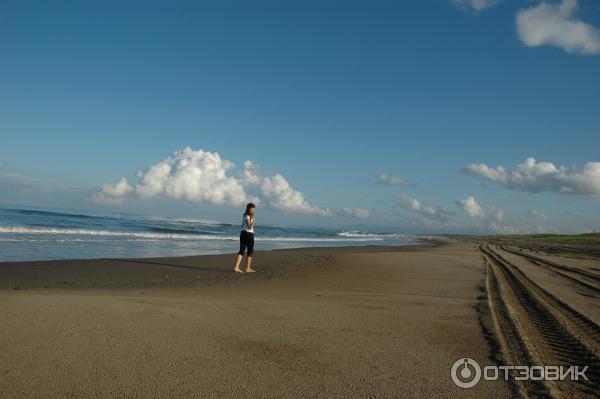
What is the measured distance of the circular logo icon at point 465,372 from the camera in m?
3.66

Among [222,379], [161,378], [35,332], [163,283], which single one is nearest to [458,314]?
[222,379]

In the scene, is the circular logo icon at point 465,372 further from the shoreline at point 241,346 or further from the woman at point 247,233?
the woman at point 247,233

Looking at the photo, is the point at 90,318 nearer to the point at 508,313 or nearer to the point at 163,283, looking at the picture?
the point at 163,283

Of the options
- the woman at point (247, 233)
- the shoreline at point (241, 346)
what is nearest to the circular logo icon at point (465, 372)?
the shoreline at point (241, 346)

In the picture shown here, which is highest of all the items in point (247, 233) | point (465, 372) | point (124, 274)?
point (247, 233)

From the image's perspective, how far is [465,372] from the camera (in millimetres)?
3906

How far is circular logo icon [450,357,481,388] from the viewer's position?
3662 mm

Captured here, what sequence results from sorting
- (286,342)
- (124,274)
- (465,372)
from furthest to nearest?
1. (124,274)
2. (286,342)
3. (465,372)

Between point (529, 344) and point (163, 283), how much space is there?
804 cm

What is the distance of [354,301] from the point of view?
24.2 feet

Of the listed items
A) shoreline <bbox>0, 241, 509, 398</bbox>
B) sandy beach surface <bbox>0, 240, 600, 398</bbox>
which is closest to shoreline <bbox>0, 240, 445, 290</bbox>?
sandy beach surface <bbox>0, 240, 600, 398</bbox>

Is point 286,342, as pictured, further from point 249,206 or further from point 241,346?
point 249,206

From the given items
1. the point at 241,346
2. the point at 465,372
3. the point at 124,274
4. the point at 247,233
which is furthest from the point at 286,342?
the point at 124,274

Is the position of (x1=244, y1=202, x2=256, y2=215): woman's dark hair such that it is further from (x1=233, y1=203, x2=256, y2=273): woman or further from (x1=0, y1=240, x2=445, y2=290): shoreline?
(x1=0, y1=240, x2=445, y2=290): shoreline
